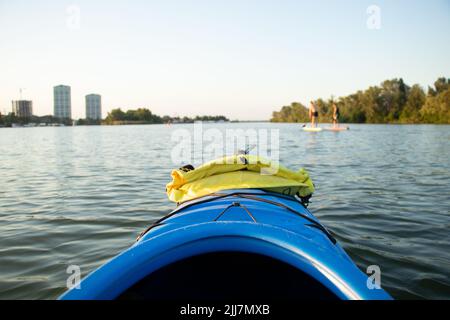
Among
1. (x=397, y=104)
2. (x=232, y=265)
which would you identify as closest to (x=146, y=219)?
(x=232, y=265)

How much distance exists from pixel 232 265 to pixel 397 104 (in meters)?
79.1

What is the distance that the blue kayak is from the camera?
179 cm

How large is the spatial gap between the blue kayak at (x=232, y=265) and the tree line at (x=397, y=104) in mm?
64541

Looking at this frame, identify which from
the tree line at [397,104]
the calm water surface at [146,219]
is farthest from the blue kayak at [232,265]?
the tree line at [397,104]

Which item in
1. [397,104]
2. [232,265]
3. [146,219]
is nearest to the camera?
[232,265]

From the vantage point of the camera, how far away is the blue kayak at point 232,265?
5.87 feet

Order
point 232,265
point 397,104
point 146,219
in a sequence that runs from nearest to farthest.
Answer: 1. point 232,265
2. point 146,219
3. point 397,104

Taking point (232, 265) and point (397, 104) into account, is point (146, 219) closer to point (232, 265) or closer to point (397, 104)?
point (232, 265)

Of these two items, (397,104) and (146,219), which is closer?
(146,219)

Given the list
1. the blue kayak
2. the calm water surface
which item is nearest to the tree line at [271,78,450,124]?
the calm water surface

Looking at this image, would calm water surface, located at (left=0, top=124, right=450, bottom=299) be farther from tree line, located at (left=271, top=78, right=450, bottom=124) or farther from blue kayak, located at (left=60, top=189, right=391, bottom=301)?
tree line, located at (left=271, top=78, right=450, bottom=124)

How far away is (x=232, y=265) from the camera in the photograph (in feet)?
7.13

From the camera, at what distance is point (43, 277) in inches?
143
